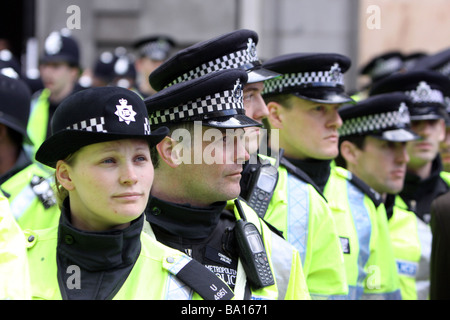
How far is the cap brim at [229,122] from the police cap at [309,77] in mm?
1295

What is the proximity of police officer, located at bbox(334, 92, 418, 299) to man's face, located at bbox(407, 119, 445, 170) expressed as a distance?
61 centimetres

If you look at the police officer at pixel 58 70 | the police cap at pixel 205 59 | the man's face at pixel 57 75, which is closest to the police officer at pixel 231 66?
the police cap at pixel 205 59

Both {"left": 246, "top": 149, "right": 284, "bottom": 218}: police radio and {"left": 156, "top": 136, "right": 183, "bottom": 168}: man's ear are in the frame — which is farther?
{"left": 246, "top": 149, "right": 284, "bottom": 218}: police radio

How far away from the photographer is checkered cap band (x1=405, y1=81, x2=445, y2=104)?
246 inches

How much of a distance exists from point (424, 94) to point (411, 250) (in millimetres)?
1318

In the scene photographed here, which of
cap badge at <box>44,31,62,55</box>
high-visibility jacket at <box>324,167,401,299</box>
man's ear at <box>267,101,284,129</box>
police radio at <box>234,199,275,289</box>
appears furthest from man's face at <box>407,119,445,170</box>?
cap badge at <box>44,31,62,55</box>

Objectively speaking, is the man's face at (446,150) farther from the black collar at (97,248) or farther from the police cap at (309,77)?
the black collar at (97,248)

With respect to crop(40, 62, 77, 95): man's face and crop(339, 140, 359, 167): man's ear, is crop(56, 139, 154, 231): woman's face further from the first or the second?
crop(40, 62, 77, 95): man's face

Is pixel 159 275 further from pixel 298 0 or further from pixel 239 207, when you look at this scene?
pixel 298 0

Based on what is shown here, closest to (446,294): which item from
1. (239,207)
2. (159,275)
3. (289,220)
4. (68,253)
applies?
(289,220)

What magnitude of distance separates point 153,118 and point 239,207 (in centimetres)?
53

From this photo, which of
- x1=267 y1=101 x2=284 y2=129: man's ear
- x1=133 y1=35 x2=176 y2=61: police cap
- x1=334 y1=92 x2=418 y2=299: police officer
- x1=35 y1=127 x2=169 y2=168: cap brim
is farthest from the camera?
x1=133 y1=35 x2=176 y2=61: police cap

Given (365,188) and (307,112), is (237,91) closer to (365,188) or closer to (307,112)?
(307,112)

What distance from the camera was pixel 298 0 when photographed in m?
11.7
